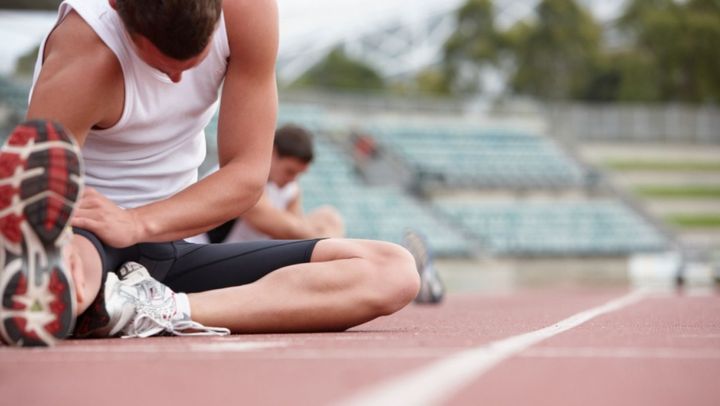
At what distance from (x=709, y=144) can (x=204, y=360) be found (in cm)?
3131

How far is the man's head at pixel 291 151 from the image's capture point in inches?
277

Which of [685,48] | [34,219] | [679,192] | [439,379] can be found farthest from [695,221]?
[439,379]

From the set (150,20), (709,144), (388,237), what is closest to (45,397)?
(150,20)

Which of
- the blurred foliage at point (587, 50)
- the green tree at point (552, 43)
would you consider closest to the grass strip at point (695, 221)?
the green tree at point (552, 43)

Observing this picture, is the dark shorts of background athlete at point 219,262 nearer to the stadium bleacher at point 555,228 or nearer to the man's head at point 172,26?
the man's head at point 172,26

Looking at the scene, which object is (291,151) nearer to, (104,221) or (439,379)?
(104,221)

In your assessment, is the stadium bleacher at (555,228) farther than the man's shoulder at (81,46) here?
Yes

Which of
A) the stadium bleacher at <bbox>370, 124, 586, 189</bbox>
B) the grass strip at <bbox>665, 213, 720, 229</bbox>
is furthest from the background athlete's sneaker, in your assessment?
the grass strip at <bbox>665, 213, 720, 229</bbox>

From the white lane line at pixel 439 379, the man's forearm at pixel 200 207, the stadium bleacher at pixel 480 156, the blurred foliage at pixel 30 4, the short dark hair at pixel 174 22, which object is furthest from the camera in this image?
the stadium bleacher at pixel 480 156

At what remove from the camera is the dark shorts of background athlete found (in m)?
3.70

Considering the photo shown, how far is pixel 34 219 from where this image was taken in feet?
8.68

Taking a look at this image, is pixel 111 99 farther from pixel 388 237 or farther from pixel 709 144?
pixel 709 144

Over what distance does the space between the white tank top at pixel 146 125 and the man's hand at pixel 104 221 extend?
23cm

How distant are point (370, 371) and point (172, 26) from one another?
118 centimetres
